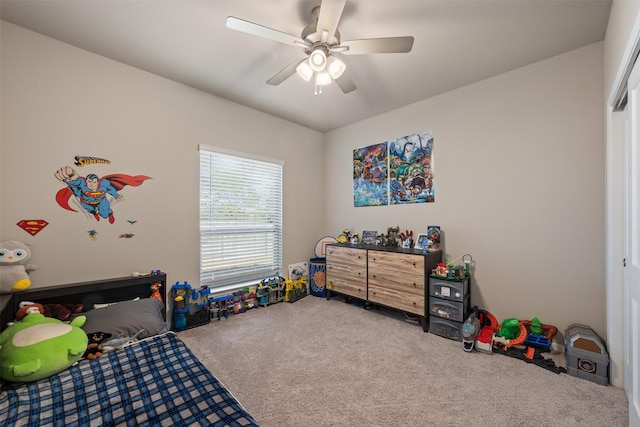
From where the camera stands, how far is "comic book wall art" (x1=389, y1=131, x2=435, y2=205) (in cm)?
318

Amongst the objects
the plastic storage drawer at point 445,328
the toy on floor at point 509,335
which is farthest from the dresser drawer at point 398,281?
the toy on floor at point 509,335

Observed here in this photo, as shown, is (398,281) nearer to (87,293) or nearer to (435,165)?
(435,165)

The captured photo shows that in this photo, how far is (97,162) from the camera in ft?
7.75

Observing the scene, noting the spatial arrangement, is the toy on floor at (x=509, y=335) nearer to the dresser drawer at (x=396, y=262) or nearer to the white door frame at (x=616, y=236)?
the white door frame at (x=616, y=236)

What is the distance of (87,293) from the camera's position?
2.19 metres

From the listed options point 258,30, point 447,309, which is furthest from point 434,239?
point 258,30

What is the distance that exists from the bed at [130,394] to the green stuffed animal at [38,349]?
4 centimetres

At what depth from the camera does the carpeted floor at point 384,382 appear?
1.52 metres

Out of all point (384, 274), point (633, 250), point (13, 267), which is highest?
point (633, 250)

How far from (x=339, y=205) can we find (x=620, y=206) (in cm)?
302

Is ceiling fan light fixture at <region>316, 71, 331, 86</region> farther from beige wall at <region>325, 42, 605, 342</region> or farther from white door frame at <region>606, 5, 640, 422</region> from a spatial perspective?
white door frame at <region>606, 5, 640, 422</region>

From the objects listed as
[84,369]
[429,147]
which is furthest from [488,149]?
[84,369]

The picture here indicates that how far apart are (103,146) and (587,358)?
172 inches

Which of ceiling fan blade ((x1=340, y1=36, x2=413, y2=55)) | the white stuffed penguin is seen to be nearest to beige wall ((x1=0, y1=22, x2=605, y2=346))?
the white stuffed penguin
